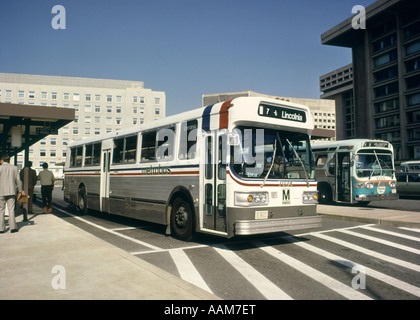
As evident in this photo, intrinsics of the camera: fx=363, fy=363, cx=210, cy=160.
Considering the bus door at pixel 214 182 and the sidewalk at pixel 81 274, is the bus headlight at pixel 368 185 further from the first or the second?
the sidewalk at pixel 81 274

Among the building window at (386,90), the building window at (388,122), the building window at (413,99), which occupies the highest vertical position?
the building window at (386,90)

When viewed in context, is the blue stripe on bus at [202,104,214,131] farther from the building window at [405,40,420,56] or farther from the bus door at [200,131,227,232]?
the building window at [405,40,420,56]

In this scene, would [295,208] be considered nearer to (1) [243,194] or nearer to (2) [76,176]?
(1) [243,194]

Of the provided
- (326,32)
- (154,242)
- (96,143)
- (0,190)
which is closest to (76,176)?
(96,143)

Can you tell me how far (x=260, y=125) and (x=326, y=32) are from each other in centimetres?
8269

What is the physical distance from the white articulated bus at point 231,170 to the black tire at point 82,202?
15.8 feet

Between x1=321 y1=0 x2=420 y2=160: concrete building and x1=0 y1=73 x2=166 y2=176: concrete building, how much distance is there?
5047cm

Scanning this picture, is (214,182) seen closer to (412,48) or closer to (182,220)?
(182,220)

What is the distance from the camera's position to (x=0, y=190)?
8.82 meters

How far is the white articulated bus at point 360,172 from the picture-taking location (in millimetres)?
15625

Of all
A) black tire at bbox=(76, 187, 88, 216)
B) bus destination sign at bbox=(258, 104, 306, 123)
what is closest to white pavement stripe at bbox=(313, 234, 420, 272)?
bus destination sign at bbox=(258, 104, 306, 123)

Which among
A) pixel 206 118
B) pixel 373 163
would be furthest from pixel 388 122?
pixel 206 118

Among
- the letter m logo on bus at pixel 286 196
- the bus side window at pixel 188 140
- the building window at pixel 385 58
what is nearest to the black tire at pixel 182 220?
the bus side window at pixel 188 140

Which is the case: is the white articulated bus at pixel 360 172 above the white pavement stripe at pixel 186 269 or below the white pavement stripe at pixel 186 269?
above
